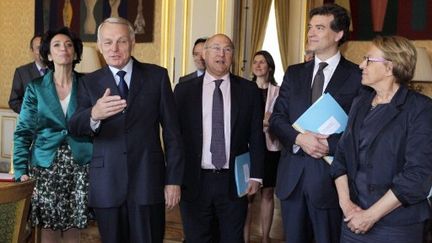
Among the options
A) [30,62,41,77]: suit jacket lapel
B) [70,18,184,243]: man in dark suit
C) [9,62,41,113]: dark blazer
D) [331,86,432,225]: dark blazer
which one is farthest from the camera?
[30,62,41,77]: suit jacket lapel

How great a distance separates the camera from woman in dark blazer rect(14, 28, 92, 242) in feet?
9.57

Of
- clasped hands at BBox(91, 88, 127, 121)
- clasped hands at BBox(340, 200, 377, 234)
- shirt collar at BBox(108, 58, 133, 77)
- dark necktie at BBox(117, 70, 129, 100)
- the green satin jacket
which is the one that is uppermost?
shirt collar at BBox(108, 58, 133, 77)

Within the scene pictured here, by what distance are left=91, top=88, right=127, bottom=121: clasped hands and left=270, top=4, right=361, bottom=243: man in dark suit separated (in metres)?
0.83

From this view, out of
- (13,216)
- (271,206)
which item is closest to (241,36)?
(271,206)

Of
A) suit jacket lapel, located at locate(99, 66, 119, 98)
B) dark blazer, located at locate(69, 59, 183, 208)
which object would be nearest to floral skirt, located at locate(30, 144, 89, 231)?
dark blazer, located at locate(69, 59, 183, 208)

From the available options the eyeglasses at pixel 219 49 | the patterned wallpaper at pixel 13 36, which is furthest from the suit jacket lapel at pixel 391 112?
the patterned wallpaper at pixel 13 36

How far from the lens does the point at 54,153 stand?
2928 mm

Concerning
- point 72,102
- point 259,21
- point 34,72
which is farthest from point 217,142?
point 259,21

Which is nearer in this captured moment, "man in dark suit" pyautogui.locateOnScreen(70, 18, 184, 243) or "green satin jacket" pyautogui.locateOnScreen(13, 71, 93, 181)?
"man in dark suit" pyautogui.locateOnScreen(70, 18, 184, 243)

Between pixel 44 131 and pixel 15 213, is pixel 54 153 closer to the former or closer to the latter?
pixel 44 131

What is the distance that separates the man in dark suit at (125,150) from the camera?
2566mm

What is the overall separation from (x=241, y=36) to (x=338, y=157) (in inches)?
187

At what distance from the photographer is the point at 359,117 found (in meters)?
2.35

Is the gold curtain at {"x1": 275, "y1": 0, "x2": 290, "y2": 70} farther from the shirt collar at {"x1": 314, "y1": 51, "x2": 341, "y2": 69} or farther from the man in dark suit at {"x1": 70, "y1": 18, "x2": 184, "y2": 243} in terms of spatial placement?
the man in dark suit at {"x1": 70, "y1": 18, "x2": 184, "y2": 243}
